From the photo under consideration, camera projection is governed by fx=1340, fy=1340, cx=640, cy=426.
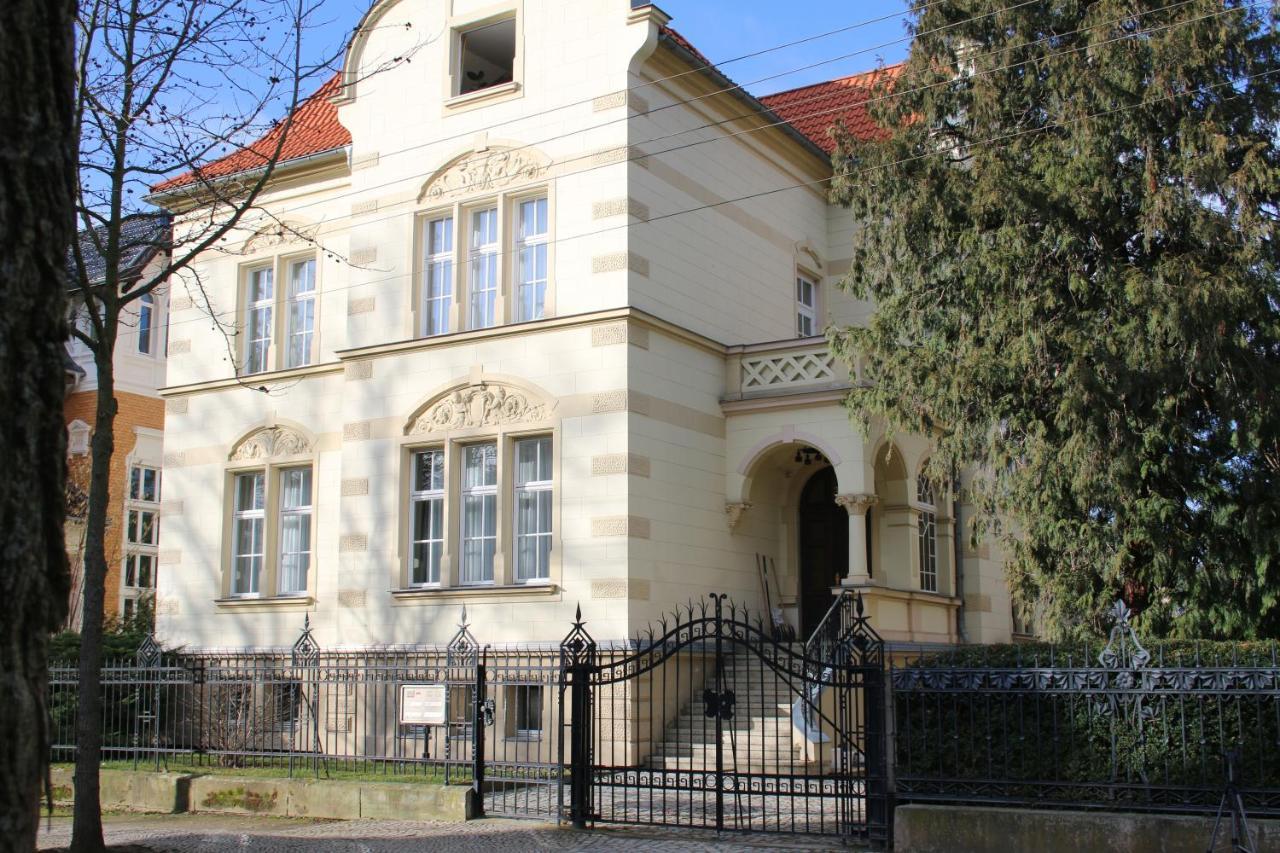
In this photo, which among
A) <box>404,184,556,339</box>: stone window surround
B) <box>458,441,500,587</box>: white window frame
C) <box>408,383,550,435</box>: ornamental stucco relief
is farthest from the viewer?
<box>404,184,556,339</box>: stone window surround

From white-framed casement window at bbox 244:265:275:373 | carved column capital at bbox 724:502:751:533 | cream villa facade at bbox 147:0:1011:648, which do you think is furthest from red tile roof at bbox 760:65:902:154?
white-framed casement window at bbox 244:265:275:373

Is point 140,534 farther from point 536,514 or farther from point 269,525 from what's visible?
point 536,514

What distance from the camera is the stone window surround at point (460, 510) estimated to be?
61.9 feet

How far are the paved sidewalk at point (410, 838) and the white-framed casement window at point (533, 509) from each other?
5750 millimetres

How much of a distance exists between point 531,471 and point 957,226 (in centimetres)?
701

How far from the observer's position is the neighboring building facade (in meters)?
28.4

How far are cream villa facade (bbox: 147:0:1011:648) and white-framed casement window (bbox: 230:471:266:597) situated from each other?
5 cm

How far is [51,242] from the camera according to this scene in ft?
10.4

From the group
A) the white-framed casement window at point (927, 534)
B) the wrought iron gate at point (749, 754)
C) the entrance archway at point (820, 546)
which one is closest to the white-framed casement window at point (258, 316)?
the entrance archway at point (820, 546)

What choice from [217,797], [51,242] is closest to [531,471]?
[217,797]

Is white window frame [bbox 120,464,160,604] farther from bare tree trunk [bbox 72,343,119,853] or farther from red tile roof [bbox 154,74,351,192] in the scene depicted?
bare tree trunk [bbox 72,343,119,853]

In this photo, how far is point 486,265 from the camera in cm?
2048

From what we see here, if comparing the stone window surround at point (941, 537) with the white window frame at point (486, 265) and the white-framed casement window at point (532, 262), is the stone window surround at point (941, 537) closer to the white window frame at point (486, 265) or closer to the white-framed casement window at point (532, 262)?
the white-framed casement window at point (532, 262)

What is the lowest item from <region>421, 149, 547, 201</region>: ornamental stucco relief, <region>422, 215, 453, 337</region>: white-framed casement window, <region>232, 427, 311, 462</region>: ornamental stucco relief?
<region>232, 427, 311, 462</region>: ornamental stucco relief
